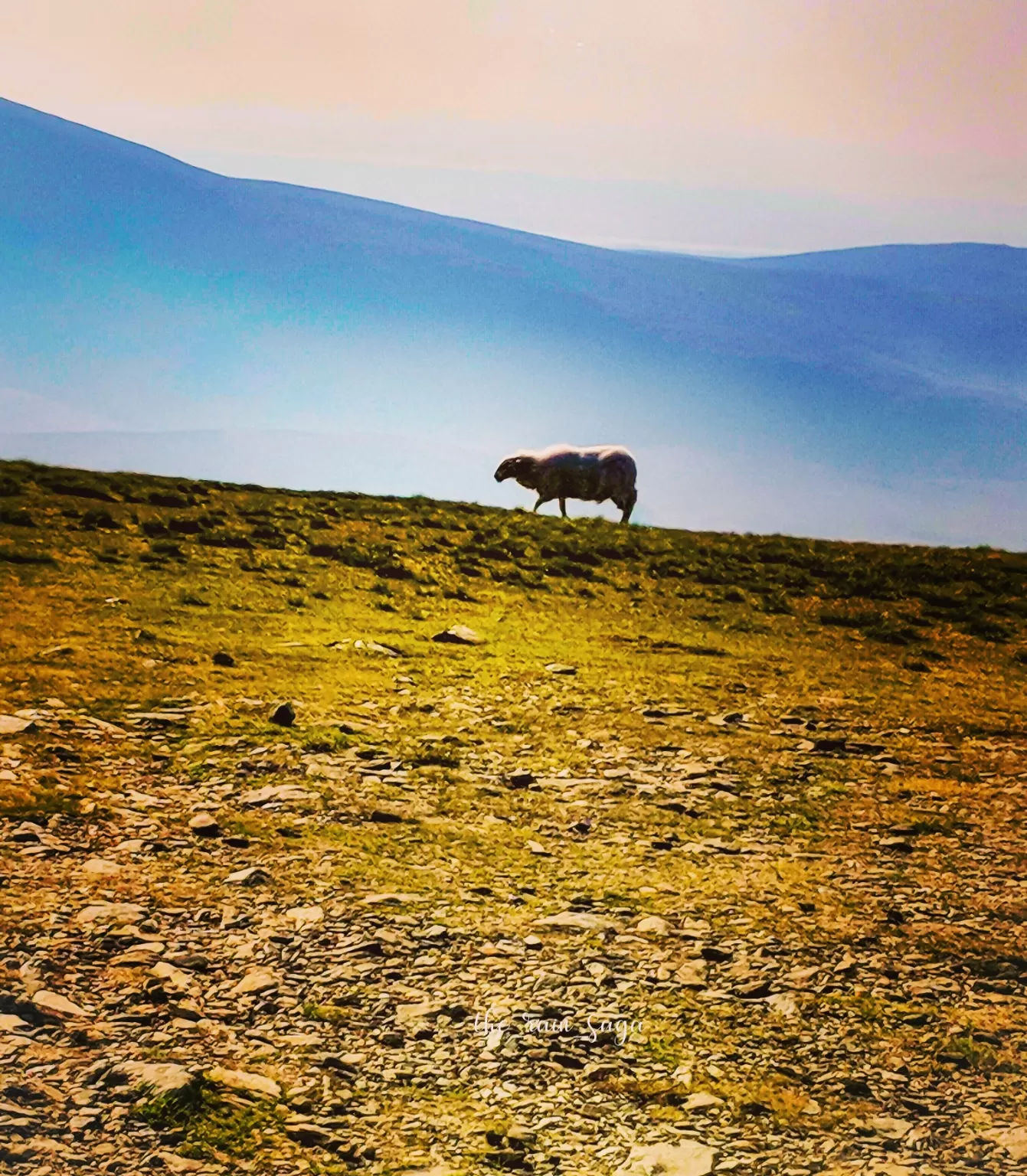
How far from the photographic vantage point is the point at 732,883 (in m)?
Result: 3.70

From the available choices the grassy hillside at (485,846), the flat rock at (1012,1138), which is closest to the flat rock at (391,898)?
the grassy hillside at (485,846)

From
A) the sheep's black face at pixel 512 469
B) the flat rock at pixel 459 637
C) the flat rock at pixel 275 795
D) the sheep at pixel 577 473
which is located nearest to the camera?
the flat rock at pixel 275 795

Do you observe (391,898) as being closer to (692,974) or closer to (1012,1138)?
(692,974)

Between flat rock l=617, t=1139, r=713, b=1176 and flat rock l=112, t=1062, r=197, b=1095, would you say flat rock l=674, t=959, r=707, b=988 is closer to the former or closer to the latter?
flat rock l=617, t=1139, r=713, b=1176

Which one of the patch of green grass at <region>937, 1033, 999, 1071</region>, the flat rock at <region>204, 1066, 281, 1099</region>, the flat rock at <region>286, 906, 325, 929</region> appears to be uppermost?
the flat rock at <region>286, 906, 325, 929</region>

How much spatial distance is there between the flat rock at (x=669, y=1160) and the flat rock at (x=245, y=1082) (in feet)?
2.80

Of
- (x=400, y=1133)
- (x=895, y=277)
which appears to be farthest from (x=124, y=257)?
(x=400, y=1133)

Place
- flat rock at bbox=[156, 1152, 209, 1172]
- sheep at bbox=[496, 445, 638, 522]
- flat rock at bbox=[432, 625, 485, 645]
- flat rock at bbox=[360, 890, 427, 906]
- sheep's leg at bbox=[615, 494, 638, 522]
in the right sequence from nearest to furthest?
flat rock at bbox=[156, 1152, 209, 1172] < flat rock at bbox=[360, 890, 427, 906] < flat rock at bbox=[432, 625, 485, 645] < sheep at bbox=[496, 445, 638, 522] < sheep's leg at bbox=[615, 494, 638, 522]

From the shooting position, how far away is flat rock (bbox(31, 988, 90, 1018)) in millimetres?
2854

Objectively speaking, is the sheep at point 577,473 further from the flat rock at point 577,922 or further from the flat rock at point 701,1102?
the flat rock at point 701,1102

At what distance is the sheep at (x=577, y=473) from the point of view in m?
6.05

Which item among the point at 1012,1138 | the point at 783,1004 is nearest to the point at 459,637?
the point at 783,1004

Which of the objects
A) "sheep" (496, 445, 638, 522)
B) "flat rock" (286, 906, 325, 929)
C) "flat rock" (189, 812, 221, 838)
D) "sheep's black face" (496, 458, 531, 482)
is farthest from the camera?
"sheep" (496, 445, 638, 522)

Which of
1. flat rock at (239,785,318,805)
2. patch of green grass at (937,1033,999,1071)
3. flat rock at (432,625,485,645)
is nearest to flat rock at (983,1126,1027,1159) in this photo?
patch of green grass at (937,1033,999,1071)
